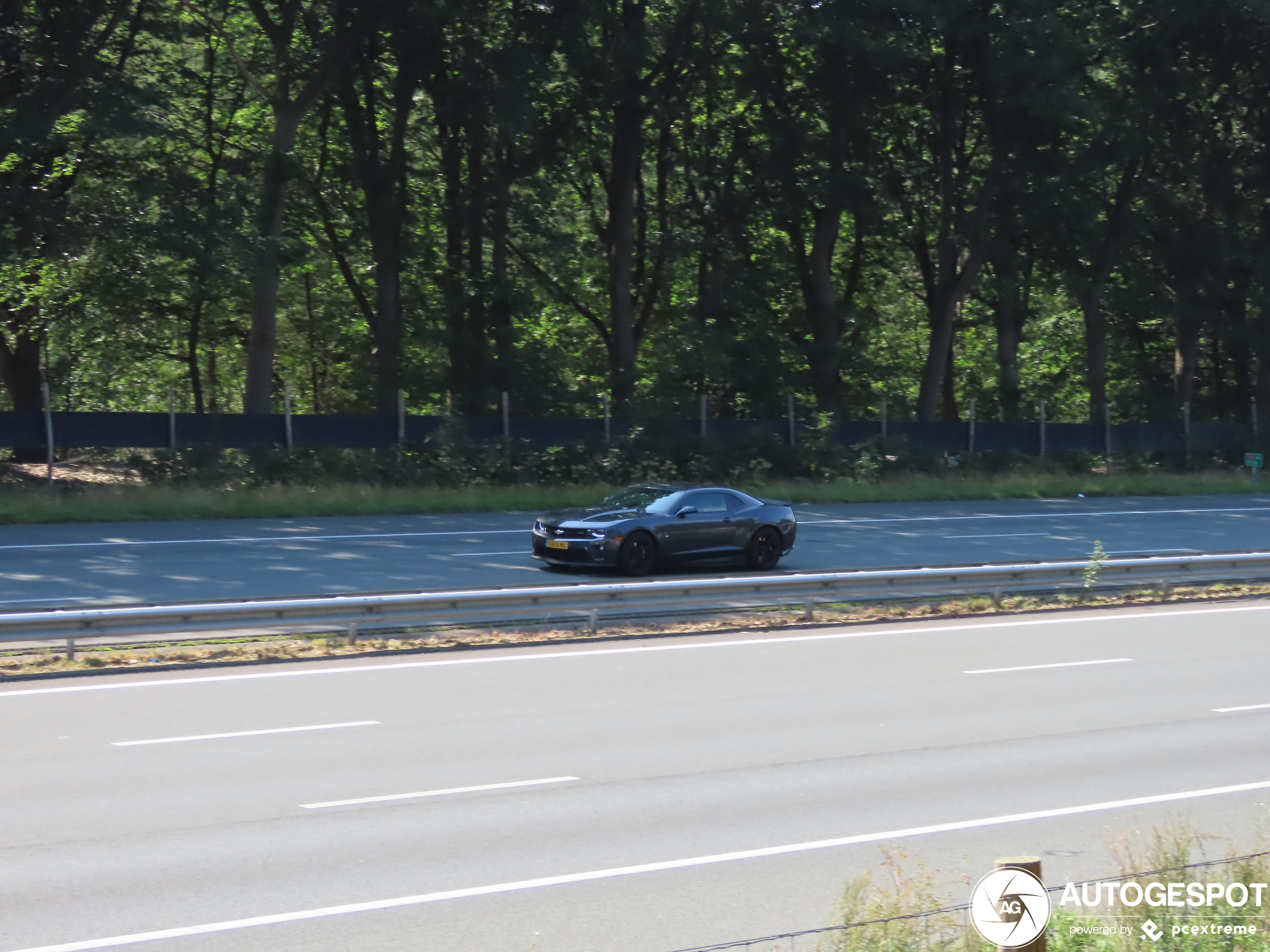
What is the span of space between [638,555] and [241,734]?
32.4 feet

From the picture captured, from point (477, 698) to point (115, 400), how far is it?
3901 centimetres

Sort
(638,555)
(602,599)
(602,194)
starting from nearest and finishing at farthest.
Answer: (602,599) → (638,555) → (602,194)

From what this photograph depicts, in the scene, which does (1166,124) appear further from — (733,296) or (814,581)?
(814,581)

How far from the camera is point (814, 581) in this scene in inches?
649

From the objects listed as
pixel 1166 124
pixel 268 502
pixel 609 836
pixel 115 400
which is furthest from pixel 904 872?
pixel 1166 124

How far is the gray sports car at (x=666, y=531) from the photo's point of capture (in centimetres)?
1919

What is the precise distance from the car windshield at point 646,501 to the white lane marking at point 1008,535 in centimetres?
806

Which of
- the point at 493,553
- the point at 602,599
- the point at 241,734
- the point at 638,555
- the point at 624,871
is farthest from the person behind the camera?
the point at 493,553

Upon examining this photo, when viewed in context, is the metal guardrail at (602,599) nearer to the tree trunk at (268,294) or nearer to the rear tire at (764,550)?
the rear tire at (764,550)

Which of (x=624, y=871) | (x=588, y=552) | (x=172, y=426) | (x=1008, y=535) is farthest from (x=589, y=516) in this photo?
(x=172, y=426)

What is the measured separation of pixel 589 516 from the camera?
1955cm

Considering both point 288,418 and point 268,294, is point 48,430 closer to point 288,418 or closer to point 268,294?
point 288,418

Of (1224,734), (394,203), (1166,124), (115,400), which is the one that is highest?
(1166,124)

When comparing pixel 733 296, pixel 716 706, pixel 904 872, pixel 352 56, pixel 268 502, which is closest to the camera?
pixel 904 872
